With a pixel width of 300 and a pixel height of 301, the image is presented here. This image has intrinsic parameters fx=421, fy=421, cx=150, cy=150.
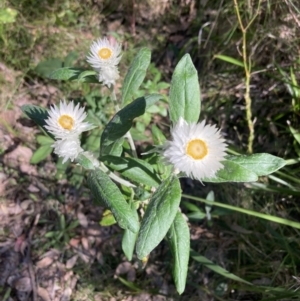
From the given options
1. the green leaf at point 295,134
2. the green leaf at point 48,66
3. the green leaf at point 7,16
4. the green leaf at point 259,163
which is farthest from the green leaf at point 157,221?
the green leaf at point 7,16

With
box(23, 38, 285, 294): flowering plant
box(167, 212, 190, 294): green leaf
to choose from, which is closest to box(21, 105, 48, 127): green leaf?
box(23, 38, 285, 294): flowering plant

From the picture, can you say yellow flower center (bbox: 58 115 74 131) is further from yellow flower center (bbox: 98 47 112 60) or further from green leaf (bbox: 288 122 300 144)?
green leaf (bbox: 288 122 300 144)

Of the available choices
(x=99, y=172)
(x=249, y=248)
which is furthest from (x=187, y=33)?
(x=99, y=172)

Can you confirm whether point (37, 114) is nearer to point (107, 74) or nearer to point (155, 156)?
point (107, 74)

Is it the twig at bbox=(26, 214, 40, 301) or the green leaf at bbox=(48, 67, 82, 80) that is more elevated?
the green leaf at bbox=(48, 67, 82, 80)

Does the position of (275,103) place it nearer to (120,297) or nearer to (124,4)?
(124,4)

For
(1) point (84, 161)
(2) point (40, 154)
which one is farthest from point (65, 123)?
(2) point (40, 154)
